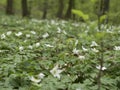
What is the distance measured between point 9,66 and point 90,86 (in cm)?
112

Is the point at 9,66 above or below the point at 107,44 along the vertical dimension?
above

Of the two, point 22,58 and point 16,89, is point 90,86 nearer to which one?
point 16,89

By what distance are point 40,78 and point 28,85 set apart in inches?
8.6

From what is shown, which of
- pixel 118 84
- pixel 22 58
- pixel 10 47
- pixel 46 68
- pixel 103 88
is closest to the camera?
pixel 103 88

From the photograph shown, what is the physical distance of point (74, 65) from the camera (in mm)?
4148

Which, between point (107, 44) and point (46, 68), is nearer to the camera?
point (46, 68)

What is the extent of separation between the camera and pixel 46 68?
3906 millimetres

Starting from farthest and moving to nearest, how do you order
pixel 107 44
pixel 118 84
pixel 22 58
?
pixel 107 44 → pixel 22 58 → pixel 118 84

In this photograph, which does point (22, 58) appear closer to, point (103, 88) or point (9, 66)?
point (9, 66)

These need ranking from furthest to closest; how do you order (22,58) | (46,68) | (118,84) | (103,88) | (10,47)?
(10,47) < (22,58) < (46,68) < (118,84) < (103,88)

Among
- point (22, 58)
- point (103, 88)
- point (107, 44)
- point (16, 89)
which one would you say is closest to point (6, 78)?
point (16, 89)

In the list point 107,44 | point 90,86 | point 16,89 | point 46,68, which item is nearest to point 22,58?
point 46,68

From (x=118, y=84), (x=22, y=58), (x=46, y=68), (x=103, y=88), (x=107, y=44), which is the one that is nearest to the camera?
(x=103, y=88)

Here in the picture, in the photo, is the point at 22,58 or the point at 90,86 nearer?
the point at 90,86
